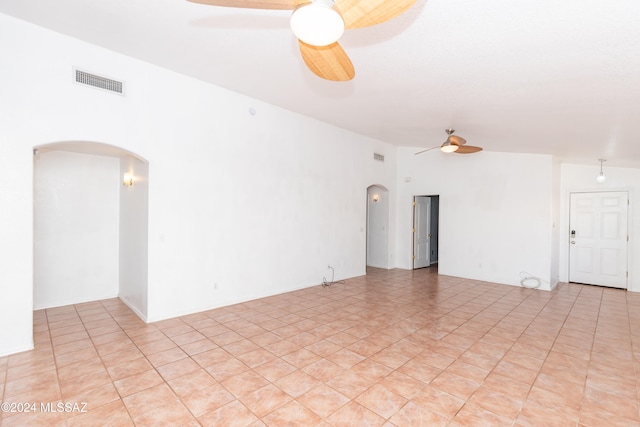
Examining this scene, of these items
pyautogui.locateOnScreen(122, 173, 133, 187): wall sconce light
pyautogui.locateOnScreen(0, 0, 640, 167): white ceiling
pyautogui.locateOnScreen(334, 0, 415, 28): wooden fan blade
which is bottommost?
pyautogui.locateOnScreen(122, 173, 133, 187): wall sconce light

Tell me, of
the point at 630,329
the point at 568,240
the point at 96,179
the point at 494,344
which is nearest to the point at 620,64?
the point at 494,344

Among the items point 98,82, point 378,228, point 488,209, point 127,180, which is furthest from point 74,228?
point 488,209

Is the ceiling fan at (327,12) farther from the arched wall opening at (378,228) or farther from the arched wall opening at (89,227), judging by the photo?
the arched wall opening at (378,228)

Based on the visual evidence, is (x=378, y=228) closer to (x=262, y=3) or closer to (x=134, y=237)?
(x=134, y=237)

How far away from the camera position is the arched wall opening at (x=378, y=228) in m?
8.23

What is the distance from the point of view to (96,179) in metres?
5.11

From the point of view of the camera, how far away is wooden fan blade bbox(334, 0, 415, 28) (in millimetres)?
1630

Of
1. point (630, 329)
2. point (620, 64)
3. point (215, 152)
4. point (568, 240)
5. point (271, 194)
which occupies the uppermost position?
point (620, 64)

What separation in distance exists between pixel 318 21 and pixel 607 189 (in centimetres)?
778

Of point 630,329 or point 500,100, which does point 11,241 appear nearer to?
point 500,100

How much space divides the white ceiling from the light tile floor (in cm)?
279

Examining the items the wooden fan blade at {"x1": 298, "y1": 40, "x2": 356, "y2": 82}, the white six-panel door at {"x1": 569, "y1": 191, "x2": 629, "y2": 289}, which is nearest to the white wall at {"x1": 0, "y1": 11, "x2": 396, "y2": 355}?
the wooden fan blade at {"x1": 298, "y1": 40, "x2": 356, "y2": 82}

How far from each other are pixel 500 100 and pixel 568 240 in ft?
17.1

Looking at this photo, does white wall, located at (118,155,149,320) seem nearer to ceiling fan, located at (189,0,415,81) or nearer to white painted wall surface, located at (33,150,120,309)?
white painted wall surface, located at (33,150,120,309)
